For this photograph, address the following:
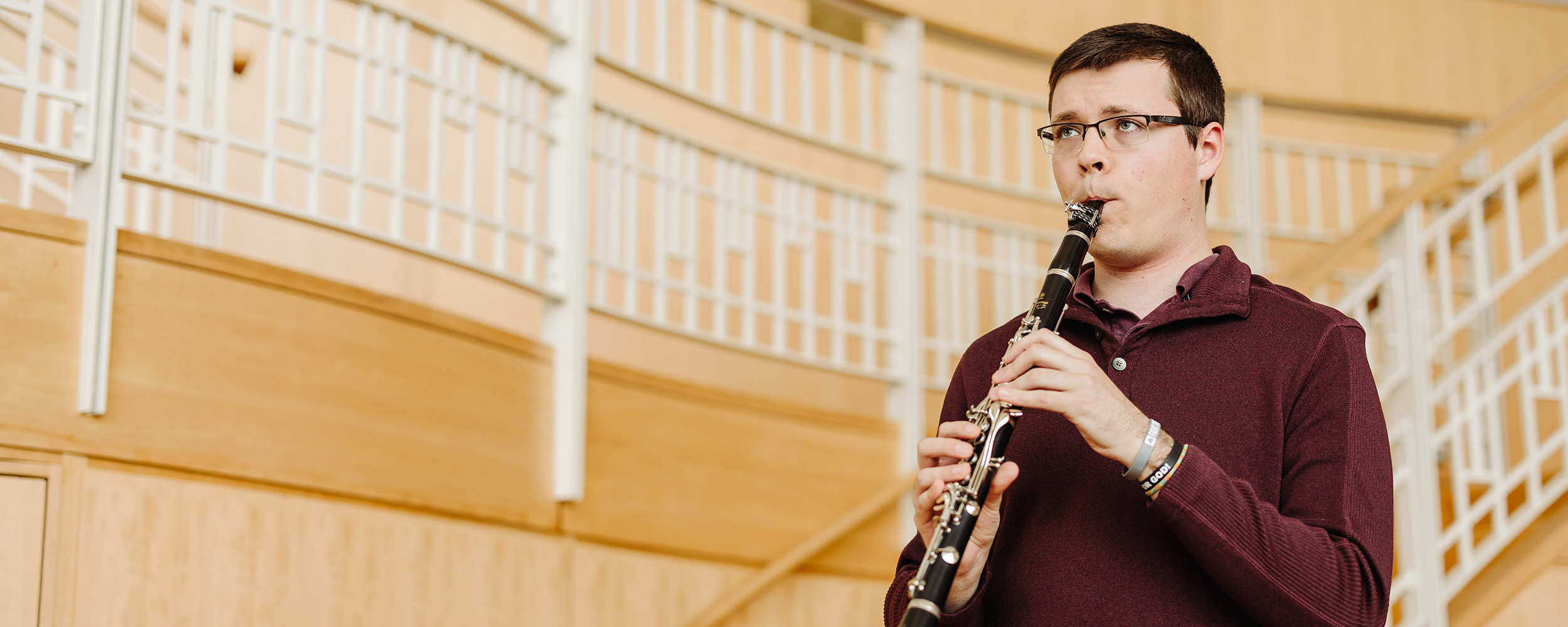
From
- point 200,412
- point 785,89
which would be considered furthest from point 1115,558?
point 785,89

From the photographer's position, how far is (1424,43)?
6.53m

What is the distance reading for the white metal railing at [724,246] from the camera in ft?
13.0

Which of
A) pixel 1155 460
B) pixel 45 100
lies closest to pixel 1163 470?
pixel 1155 460

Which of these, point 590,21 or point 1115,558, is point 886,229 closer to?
point 590,21

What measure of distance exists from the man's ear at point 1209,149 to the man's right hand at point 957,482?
42 centimetres

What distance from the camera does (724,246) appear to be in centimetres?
418

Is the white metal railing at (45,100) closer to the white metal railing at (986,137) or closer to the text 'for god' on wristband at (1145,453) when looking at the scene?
the text 'for god' on wristband at (1145,453)

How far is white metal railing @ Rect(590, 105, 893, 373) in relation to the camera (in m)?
3.96

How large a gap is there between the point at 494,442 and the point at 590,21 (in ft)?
3.86

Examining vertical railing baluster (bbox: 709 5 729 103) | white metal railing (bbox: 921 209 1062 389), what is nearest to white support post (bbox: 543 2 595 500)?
vertical railing baluster (bbox: 709 5 729 103)

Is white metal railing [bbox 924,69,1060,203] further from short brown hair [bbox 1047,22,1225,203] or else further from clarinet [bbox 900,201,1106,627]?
clarinet [bbox 900,201,1106,627]

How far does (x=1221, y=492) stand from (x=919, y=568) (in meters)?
0.34

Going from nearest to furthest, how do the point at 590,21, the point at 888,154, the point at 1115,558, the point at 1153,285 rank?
the point at 1115,558 → the point at 1153,285 → the point at 590,21 → the point at 888,154

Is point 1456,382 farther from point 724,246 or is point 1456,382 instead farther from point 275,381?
point 275,381
